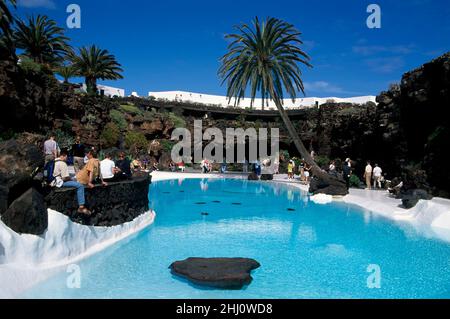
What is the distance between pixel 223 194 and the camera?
778 inches

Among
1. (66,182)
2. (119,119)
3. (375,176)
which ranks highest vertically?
(119,119)

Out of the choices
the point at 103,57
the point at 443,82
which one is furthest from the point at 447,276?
the point at 103,57

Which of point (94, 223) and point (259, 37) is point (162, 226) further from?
point (259, 37)

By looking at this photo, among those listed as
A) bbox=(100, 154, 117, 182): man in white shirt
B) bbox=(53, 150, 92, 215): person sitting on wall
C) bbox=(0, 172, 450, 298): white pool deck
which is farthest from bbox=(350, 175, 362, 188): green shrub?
bbox=(53, 150, 92, 215): person sitting on wall

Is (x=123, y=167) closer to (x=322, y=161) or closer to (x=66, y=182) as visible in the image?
(x=66, y=182)

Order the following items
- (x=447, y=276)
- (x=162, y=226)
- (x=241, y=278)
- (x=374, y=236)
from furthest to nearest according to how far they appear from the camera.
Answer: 1. (x=162, y=226)
2. (x=374, y=236)
3. (x=447, y=276)
4. (x=241, y=278)

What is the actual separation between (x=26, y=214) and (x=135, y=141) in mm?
29712

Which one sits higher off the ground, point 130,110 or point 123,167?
point 130,110

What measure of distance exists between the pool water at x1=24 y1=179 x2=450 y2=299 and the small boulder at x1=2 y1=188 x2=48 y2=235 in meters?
0.92

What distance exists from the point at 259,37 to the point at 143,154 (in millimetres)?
17465

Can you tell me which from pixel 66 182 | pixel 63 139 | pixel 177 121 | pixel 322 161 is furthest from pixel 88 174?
pixel 177 121

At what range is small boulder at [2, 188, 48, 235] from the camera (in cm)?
579

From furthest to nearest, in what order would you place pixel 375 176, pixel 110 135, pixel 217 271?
pixel 110 135, pixel 375 176, pixel 217 271

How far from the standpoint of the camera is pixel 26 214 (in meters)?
5.83
